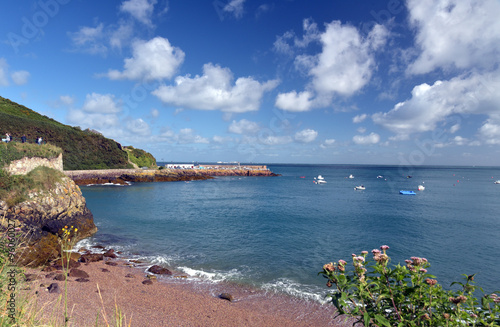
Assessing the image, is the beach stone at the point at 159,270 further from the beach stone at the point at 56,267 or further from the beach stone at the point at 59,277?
the beach stone at the point at 56,267

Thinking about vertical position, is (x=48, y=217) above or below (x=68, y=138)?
below

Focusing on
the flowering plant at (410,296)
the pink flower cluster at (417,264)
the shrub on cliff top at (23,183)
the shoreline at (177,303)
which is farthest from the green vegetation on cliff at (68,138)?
the pink flower cluster at (417,264)

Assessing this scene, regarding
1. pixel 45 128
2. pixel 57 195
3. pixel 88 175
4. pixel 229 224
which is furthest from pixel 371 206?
pixel 45 128

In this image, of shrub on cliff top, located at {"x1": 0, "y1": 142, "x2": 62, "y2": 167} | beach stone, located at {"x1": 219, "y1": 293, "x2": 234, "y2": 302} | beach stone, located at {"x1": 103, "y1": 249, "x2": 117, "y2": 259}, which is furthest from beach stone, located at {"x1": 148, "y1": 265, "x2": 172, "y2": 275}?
shrub on cliff top, located at {"x1": 0, "y1": 142, "x2": 62, "y2": 167}

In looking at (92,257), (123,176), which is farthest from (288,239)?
(123,176)

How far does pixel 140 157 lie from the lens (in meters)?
101

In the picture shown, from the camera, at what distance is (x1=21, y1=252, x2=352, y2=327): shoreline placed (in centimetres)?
1114

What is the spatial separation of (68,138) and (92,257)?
240 feet

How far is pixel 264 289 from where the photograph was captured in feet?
47.6

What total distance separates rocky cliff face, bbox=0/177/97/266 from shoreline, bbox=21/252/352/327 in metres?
2.79

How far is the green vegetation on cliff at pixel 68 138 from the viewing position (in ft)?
207

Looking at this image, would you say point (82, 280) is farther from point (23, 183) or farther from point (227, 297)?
point (23, 183)

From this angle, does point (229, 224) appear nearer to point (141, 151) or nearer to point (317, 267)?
point (317, 267)

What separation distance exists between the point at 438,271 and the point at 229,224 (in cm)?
1888
